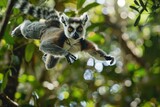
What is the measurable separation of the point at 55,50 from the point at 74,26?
0.09 m

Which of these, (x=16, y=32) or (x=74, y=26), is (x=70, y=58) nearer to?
(x=74, y=26)

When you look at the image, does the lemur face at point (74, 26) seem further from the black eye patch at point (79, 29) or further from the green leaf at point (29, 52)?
the green leaf at point (29, 52)

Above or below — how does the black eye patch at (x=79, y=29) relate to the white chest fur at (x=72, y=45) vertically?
above

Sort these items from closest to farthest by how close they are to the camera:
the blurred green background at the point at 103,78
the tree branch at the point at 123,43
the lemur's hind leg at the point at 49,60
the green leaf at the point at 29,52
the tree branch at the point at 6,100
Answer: the lemur's hind leg at the point at 49,60, the tree branch at the point at 6,100, the green leaf at the point at 29,52, the blurred green background at the point at 103,78, the tree branch at the point at 123,43

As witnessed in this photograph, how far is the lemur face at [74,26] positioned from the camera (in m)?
1.17

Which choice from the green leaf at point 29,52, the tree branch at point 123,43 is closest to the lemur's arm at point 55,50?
the green leaf at point 29,52

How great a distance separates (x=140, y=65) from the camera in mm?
3301

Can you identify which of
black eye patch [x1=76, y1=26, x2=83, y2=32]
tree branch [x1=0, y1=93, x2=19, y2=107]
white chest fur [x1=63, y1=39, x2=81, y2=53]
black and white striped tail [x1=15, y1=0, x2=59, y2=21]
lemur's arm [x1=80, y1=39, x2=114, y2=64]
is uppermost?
black and white striped tail [x1=15, y1=0, x2=59, y2=21]

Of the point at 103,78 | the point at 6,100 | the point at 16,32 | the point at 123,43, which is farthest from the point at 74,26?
the point at 123,43

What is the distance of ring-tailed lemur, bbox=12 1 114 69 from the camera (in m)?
1.16

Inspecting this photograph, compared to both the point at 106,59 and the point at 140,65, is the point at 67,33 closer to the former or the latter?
the point at 106,59

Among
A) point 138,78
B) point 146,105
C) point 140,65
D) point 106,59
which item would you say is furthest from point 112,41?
point 106,59

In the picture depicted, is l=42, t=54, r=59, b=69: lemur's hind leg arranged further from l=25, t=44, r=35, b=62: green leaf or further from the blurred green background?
the blurred green background

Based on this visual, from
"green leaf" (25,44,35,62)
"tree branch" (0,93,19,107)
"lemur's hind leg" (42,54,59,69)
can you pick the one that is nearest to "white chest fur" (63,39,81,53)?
"lemur's hind leg" (42,54,59,69)
